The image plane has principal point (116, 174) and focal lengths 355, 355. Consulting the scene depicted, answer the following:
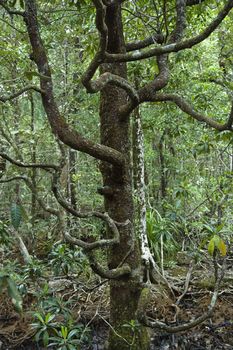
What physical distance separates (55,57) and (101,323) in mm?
4962

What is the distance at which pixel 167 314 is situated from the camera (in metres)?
4.54

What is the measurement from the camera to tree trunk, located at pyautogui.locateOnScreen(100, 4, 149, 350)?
296cm

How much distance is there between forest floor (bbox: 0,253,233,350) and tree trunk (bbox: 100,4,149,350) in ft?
2.30

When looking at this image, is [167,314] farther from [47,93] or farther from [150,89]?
[47,93]

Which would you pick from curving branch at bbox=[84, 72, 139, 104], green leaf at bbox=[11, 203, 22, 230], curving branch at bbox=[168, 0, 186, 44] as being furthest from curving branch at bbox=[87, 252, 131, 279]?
curving branch at bbox=[168, 0, 186, 44]

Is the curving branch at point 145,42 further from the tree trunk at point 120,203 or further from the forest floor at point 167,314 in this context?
the forest floor at point 167,314

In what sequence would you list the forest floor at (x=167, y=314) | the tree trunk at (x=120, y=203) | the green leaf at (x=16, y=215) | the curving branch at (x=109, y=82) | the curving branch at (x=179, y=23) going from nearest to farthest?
1. the curving branch at (x=109, y=82)
2. the green leaf at (x=16, y=215)
3. the curving branch at (x=179, y=23)
4. the tree trunk at (x=120, y=203)
5. the forest floor at (x=167, y=314)

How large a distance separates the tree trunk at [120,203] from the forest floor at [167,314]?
70 centimetres

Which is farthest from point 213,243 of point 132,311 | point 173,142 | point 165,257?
point 173,142

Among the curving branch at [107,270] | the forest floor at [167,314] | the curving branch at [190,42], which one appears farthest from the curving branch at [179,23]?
the forest floor at [167,314]

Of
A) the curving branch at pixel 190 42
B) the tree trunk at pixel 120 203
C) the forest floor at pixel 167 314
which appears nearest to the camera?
the curving branch at pixel 190 42

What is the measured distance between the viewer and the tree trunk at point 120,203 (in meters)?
2.96

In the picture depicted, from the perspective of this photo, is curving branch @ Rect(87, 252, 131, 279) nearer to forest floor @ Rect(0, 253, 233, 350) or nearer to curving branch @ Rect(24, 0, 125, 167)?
curving branch @ Rect(24, 0, 125, 167)

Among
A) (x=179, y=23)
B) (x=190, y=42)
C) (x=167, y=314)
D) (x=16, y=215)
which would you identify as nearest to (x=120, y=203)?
(x=16, y=215)
